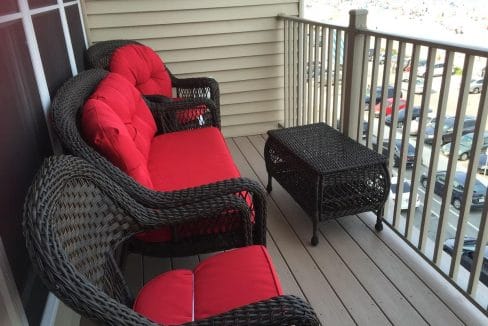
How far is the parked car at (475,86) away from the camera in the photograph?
1.66 m

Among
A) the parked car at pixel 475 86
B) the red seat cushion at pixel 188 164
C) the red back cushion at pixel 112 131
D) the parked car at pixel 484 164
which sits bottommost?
the red seat cushion at pixel 188 164

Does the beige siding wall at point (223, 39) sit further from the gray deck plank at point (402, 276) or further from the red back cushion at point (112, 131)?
the gray deck plank at point (402, 276)

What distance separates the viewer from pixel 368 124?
2498 millimetres

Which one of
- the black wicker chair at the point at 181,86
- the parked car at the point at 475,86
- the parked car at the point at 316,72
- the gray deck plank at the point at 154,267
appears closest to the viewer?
the parked car at the point at 475,86

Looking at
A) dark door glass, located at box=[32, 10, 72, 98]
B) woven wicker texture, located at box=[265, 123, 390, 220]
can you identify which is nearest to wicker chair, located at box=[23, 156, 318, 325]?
woven wicker texture, located at box=[265, 123, 390, 220]

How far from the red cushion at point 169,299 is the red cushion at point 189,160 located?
2.01ft

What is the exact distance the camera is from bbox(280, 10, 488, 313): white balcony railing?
1.71 metres

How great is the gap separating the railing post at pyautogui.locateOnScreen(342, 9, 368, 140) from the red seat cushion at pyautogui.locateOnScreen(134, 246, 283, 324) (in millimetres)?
1519

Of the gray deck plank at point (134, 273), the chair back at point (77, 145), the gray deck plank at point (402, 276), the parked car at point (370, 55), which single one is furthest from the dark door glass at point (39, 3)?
the gray deck plank at point (402, 276)

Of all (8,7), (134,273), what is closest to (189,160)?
(134,273)

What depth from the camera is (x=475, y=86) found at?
1.72 m

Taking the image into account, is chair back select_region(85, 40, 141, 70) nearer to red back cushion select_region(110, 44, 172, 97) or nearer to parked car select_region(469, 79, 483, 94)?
red back cushion select_region(110, 44, 172, 97)

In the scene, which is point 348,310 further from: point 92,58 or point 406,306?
point 92,58

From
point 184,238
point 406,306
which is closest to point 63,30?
point 184,238
